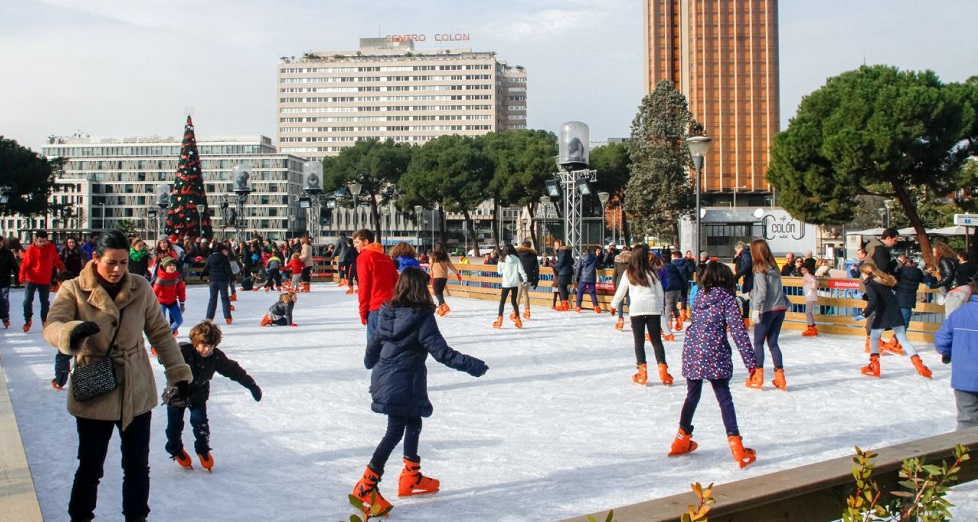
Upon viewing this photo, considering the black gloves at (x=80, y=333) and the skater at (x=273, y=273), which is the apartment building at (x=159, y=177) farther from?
the black gloves at (x=80, y=333)

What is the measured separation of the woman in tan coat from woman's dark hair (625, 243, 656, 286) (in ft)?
17.5

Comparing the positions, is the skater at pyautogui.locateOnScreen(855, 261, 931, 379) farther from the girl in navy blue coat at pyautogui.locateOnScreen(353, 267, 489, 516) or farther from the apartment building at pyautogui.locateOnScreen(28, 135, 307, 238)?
the apartment building at pyautogui.locateOnScreen(28, 135, 307, 238)

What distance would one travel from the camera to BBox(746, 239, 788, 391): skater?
8.54 metres

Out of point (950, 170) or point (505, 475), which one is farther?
point (950, 170)

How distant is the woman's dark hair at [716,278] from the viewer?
19.0ft

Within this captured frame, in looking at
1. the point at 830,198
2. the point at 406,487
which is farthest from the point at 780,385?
the point at 830,198

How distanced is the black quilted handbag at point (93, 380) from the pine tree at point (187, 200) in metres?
52.6

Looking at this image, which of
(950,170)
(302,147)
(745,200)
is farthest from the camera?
(302,147)

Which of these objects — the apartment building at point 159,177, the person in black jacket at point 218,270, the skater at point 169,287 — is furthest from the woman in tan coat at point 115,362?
the apartment building at point 159,177

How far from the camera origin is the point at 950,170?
29.1 meters

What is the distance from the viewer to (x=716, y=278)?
582 centimetres

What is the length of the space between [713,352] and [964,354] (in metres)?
1.44

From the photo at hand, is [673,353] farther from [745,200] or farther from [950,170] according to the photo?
[745,200]

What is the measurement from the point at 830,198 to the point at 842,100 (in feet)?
11.8
